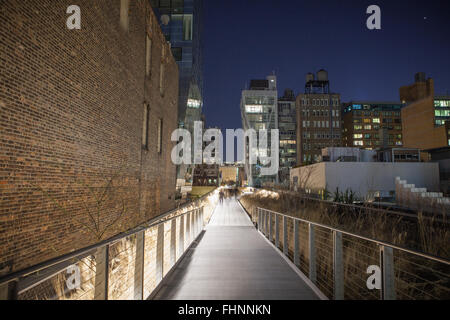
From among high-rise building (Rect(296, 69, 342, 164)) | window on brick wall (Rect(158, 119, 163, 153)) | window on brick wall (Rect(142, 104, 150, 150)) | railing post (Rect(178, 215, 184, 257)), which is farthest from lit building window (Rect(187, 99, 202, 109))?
high-rise building (Rect(296, 69, 342, 164))

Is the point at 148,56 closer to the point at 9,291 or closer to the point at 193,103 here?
the point at 9,291

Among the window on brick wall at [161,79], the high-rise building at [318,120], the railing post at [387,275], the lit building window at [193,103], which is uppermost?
the high-rise building at [318,120]

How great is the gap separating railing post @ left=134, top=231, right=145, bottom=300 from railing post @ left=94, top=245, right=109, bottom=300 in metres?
0.71

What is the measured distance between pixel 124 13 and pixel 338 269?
1150 cm

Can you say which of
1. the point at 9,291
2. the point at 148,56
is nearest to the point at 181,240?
the point at 9,291

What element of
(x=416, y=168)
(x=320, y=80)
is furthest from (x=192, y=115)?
(x=320, y=80)

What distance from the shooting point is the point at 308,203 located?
973 cm

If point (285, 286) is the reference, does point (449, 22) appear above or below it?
above

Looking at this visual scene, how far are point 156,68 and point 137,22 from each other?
3.27m

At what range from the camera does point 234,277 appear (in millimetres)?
4199

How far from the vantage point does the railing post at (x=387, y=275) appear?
2459 mm

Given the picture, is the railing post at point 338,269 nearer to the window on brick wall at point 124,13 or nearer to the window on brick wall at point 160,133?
the window on brick wall at point 124,13

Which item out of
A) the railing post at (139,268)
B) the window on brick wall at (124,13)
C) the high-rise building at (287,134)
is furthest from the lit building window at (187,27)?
the high-rise building at (287,134)
